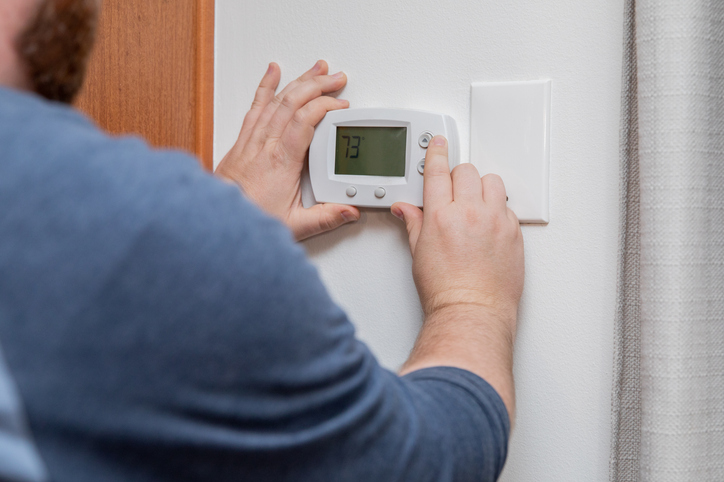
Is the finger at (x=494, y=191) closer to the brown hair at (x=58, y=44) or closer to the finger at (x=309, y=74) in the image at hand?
the finger at (x=309, y=74)

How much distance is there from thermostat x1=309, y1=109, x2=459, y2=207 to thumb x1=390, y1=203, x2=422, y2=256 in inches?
0.6

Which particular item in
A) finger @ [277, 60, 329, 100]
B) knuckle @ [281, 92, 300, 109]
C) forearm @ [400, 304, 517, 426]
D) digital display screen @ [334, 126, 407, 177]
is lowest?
forearm @ [400, 304, 517, 426]

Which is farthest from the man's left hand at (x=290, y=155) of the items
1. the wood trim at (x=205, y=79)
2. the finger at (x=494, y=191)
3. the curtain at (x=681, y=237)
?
the curtain at (x=681, y=237)

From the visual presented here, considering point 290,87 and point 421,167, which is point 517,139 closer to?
point 421,167

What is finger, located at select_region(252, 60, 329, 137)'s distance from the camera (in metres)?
0.91

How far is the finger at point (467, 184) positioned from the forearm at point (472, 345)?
0.16m

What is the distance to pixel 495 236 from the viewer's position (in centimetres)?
76

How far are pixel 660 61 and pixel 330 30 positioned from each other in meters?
0.50

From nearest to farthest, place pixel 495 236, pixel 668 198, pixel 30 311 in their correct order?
1. pixel 30 311
2. pixel 668 198
3. pixel 495 236

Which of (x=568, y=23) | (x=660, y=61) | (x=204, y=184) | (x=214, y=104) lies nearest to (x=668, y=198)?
(x=660, y=61)

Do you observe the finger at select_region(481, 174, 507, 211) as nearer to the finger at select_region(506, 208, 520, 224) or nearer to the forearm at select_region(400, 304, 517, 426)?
the finger at select_region(506, 208, 520, 224)

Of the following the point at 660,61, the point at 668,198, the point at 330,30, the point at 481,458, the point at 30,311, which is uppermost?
the point at 330,30

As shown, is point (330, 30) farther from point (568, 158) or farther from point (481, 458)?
point (481, 458)

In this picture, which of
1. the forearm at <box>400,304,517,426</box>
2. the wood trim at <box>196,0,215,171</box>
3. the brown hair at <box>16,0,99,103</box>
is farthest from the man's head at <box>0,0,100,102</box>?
the wood trim at <box>196,0,215,171</box>
